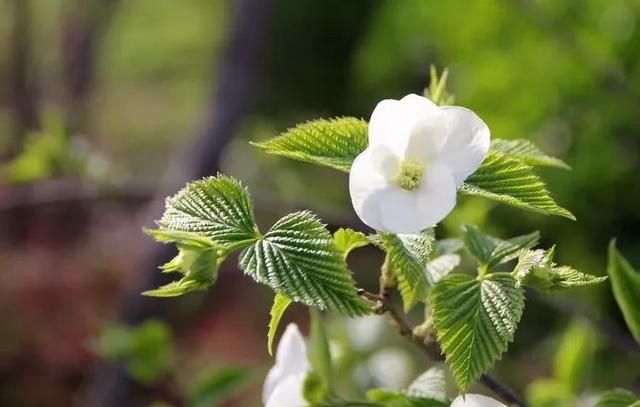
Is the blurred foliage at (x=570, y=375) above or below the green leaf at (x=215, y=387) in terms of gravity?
below

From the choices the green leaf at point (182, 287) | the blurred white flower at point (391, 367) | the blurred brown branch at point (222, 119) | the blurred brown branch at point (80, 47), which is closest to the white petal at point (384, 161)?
the green leaf at point (182, 287)

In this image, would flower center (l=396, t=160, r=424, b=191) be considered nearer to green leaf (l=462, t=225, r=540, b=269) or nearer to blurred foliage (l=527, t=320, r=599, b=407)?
green leaf (l=462, t=225, r=540, b=269)

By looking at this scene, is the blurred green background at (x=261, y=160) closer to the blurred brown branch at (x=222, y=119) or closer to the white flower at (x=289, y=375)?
the blurred brown branch at (x=222, y=119)

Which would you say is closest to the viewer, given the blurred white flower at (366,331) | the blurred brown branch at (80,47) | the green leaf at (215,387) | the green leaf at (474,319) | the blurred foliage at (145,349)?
the green leaf at (474,319)

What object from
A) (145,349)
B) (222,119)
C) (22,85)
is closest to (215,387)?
(145,349)

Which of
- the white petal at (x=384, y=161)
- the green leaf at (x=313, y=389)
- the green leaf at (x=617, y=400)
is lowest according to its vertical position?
the green leaf at (x=617, y=400)

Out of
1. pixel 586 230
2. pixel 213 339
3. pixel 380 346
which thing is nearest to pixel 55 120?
pixel 380 346

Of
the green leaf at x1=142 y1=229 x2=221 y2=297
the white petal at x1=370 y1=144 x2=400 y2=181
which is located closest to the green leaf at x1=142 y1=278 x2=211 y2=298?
the green leaf at x1=142 y1=229 x2=221 y2=297

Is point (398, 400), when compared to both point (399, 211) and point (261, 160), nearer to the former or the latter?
point (399, 211)
